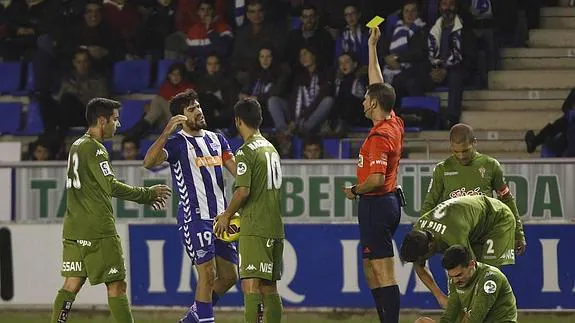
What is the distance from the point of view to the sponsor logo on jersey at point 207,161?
455 inches

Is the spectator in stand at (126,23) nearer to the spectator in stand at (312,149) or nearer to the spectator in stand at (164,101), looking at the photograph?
the spectator in stand at (164,101)

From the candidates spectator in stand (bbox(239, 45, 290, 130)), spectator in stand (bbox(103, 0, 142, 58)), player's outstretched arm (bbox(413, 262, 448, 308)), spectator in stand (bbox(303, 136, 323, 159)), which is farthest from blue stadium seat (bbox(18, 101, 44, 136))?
player's outstretched arm (bbox(413, 262, 448, 308))

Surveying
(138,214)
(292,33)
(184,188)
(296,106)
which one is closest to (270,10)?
(292,33)

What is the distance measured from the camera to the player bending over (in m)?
11.5

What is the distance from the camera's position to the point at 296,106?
672 inches

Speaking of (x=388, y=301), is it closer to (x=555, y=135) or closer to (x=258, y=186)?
A: (x=258, y=186)

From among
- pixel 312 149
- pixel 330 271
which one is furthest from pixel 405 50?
pixel 330 271

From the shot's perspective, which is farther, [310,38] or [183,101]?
[310,38]

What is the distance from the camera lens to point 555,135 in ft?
52.1

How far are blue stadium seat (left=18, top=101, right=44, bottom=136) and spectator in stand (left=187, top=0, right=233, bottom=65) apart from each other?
6.78 ft

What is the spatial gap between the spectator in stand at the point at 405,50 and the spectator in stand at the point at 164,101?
8.00 feet

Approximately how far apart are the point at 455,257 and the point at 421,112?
755 cm

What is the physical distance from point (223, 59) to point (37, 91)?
253 cm

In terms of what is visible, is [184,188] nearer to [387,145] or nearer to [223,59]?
[387,145]
